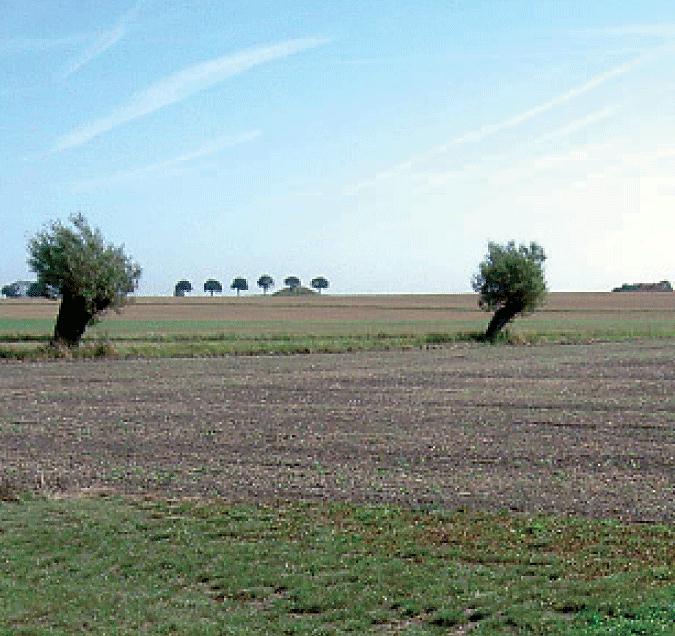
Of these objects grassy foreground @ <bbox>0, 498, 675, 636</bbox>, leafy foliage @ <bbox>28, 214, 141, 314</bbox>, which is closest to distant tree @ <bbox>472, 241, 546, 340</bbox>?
leafy foliage @ <bbox>28, 214, 141, 314</bbox>

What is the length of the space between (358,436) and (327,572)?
11.6 metres

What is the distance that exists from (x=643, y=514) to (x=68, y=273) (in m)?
43.1

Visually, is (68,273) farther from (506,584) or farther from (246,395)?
(506,584)

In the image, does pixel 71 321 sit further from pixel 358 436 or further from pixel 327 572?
pixel 327 572

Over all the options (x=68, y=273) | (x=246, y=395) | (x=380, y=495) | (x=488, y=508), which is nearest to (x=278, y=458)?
(x=380, y=495)

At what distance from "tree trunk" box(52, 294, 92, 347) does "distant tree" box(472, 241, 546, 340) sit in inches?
1156

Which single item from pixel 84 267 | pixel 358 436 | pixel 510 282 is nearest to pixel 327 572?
Result: pixel 358 436

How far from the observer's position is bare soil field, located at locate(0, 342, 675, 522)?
16.5 metres

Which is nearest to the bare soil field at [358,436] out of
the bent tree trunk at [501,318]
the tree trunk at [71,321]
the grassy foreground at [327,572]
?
the grassy foreground at [327,572]

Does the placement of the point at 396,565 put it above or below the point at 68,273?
below

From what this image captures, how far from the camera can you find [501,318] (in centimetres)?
7512

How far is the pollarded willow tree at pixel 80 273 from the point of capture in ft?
176

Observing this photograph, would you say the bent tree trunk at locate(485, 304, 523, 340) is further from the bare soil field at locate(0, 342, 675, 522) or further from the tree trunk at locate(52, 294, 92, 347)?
the tree trunk at locate(52, 294, 92, 347)

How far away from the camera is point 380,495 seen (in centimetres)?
1591
